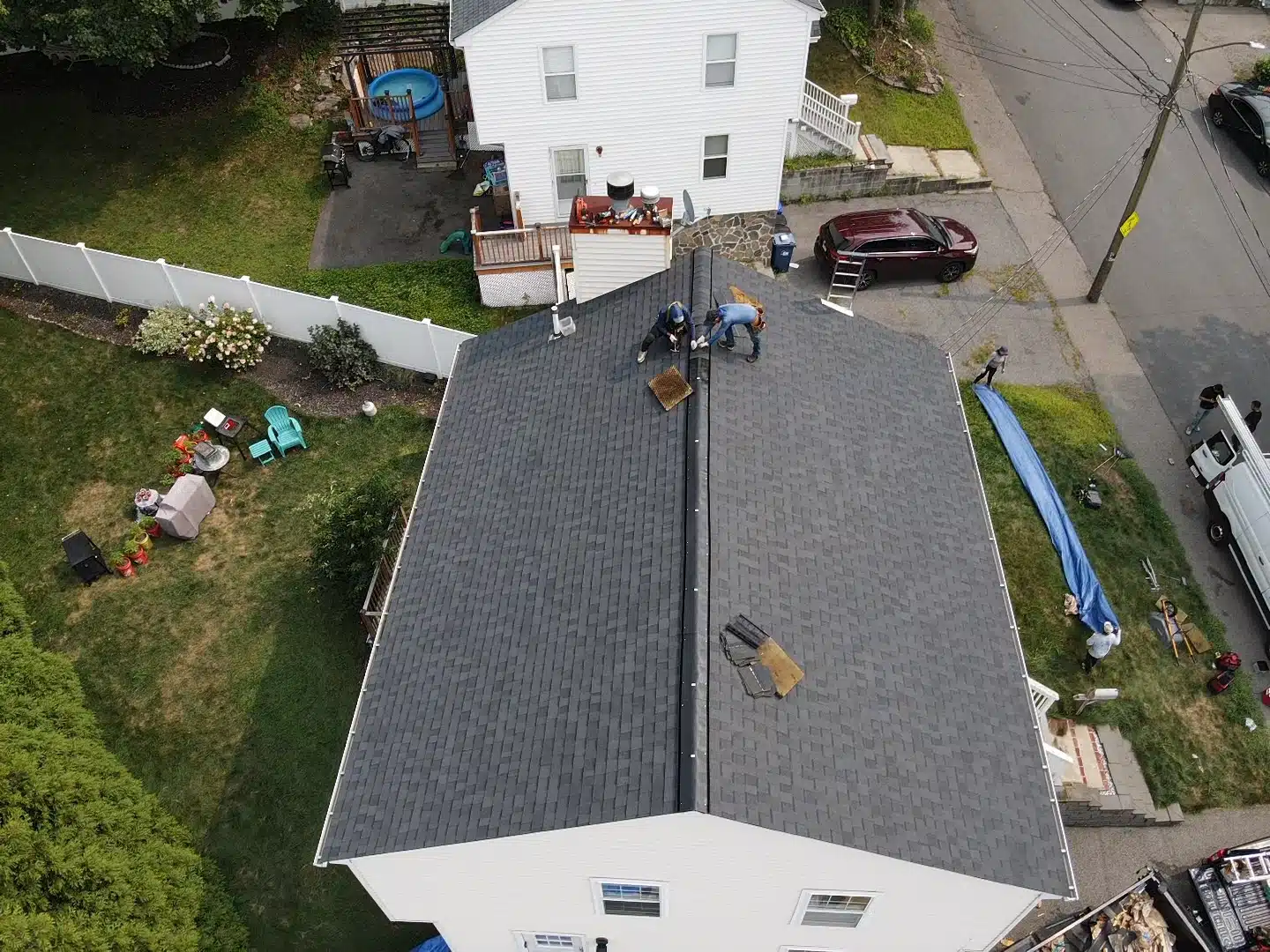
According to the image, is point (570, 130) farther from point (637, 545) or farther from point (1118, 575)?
point (1118, 575)

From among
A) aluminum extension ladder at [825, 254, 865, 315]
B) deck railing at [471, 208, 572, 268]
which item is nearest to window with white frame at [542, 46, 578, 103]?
deck railing at [471, 208, 572, 268]

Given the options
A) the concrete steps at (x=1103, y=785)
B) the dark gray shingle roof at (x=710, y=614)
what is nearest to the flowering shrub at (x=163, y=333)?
the dark gray shingle roof at (x=710, y=614)

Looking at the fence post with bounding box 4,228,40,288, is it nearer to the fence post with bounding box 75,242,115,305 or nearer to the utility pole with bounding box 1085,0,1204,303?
the fence post with bounding box 75,242,115,305

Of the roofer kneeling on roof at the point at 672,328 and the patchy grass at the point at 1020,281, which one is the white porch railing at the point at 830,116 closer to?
the patchy grass at the point at 1020,281

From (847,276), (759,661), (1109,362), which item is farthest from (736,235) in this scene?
(759,661)

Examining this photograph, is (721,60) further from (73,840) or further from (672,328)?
(73,840)

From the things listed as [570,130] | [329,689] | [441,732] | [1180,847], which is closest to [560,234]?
[570,130]
